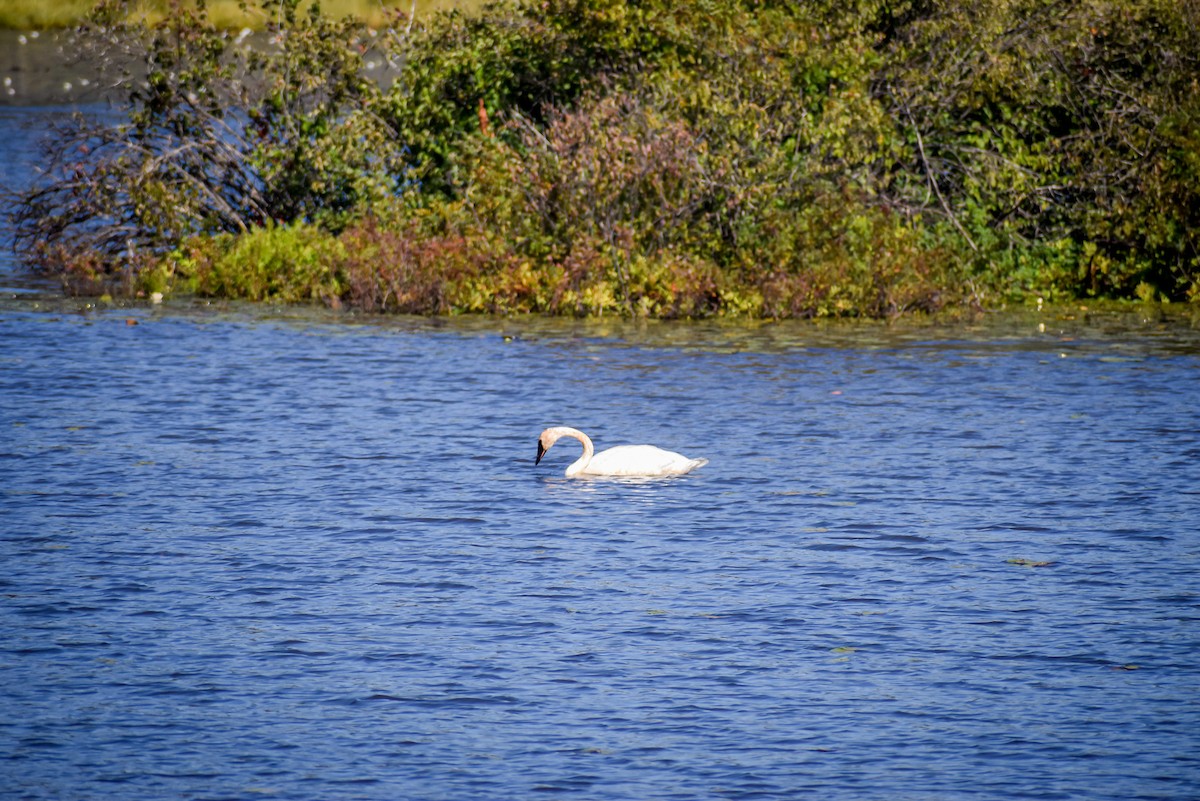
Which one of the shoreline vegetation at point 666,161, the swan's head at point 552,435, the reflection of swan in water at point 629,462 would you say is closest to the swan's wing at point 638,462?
the reflection of swan in water at point 629,462

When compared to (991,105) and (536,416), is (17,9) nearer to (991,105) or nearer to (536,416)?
(991,105)

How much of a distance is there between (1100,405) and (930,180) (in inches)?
323

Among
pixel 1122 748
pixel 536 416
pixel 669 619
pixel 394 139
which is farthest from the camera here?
pixel 394 139

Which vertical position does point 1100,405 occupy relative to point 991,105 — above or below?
below

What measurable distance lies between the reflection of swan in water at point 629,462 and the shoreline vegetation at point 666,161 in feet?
30.5

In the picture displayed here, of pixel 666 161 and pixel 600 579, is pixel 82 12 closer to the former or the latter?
pixel 666 161

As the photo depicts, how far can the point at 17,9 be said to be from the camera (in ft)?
309

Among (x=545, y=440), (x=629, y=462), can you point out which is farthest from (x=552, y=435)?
(x=629, y=462)

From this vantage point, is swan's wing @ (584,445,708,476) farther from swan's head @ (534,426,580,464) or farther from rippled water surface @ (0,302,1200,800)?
swan's head @ (534,426,580,464)

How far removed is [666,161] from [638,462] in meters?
10.2

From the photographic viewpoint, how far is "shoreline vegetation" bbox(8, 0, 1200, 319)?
25.8m

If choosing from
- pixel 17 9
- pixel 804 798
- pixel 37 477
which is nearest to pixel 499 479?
pixel 37 477

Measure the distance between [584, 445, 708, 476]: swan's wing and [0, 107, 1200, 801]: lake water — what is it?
0.19 meters

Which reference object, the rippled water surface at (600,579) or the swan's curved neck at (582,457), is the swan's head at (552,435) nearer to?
the swan's curved neck at (582,457)
